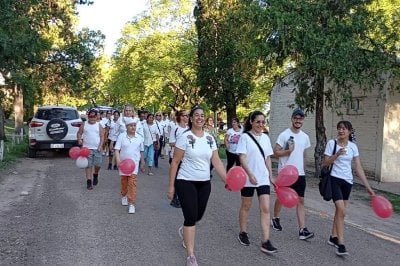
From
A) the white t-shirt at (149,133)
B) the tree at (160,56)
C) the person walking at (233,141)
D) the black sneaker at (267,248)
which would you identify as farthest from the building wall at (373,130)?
the tree at (160,56)

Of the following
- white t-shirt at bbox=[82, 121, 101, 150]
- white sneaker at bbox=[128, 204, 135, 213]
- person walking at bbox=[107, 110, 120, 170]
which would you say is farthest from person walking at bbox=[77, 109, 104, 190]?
person walking at bbox=[107, 110, 120, 170]

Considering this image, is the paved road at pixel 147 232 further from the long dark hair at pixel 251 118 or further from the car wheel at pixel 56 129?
the car wheel at pixel 56 129

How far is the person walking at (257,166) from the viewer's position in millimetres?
6488

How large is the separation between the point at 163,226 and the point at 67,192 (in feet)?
12.9

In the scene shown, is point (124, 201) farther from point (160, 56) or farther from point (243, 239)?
point (160, 56)

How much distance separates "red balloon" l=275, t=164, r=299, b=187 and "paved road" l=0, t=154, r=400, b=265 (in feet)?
2.70

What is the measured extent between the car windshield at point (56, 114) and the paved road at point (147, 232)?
722 cm

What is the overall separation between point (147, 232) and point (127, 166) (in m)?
1.66

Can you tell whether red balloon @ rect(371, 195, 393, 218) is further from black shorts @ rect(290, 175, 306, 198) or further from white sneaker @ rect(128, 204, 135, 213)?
white sneaker @ rect(128, 204, 135, 213)

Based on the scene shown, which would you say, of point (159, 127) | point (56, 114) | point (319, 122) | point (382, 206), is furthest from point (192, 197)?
point (56, 114)

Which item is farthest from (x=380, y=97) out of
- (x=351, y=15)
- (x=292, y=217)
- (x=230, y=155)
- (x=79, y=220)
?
(x=79, y=220)

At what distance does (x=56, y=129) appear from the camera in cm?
1828

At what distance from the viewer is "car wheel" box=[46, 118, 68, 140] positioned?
18266mm

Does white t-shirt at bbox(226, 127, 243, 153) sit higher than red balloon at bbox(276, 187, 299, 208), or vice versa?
white t-shirt at bbox(226, 127, 243, 153)
